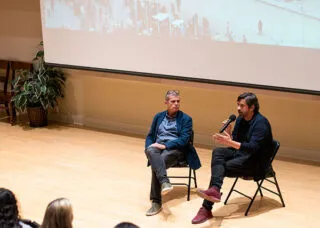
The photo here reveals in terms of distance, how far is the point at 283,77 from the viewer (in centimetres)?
501

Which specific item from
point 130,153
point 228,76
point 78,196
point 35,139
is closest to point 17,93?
point 35,139

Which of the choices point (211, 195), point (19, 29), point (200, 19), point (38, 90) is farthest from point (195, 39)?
point (19, 29)

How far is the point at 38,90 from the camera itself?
249 inches

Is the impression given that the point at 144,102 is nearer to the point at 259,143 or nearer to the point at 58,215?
the point at 259,143

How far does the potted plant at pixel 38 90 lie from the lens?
6332 mm

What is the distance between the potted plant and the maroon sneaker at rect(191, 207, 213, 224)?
10.4ft

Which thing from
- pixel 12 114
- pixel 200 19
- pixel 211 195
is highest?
pixel 200 19

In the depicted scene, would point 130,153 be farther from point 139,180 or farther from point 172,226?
point 172,226

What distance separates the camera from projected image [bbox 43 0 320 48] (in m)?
4.85

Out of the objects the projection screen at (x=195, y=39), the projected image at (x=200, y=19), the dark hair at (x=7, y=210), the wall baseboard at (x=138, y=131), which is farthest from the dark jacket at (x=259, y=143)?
the dark hair at (x=7, y=210)

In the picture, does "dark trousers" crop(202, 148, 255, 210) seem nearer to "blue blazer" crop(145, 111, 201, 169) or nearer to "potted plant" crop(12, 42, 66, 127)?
"blue blazer" crop(145, 111, 201, 169)

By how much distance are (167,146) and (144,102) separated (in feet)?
6.92

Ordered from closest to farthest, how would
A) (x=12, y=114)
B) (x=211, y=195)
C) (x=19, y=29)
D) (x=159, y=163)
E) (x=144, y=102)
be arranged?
(x=211, y=195) → (x=159, y=163) → (x=144, y=102) → (x=12, y=114) → (x=19, y=29)

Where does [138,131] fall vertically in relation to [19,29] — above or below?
below
